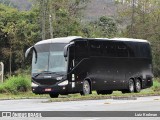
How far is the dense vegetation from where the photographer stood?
5554 cm

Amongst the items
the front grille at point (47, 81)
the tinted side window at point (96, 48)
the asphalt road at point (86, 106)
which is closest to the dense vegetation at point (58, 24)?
the tinted side window at point (96, 48)

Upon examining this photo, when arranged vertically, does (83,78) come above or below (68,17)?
below

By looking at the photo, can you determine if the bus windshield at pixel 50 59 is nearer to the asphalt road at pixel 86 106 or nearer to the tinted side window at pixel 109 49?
the tinted side window at pixel 109 49

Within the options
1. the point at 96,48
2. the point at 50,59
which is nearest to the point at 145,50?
the point at 96,48

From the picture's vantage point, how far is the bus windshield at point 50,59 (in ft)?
91.5

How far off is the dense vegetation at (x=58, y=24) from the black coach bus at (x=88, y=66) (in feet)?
56.7

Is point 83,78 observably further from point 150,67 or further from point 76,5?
point 76,5

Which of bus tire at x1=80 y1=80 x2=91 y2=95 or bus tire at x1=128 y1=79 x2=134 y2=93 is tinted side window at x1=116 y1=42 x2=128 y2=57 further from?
bus tire at x1=80 y1=80 x2=91 y2=95

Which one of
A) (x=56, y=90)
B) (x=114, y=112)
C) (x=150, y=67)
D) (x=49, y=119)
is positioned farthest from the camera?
(x=150, y=67)

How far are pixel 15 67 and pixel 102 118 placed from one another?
45.3 m

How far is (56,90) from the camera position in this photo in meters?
27.3

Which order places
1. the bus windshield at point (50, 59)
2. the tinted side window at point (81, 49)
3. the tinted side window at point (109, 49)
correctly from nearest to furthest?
the bus windshield at point (50, 59) → the tinted side window at point (81, 49) → the tinted side window at point (109, 49)

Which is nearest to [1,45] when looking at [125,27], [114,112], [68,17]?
[68,17]

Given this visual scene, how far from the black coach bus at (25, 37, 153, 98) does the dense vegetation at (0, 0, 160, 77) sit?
17291mm
